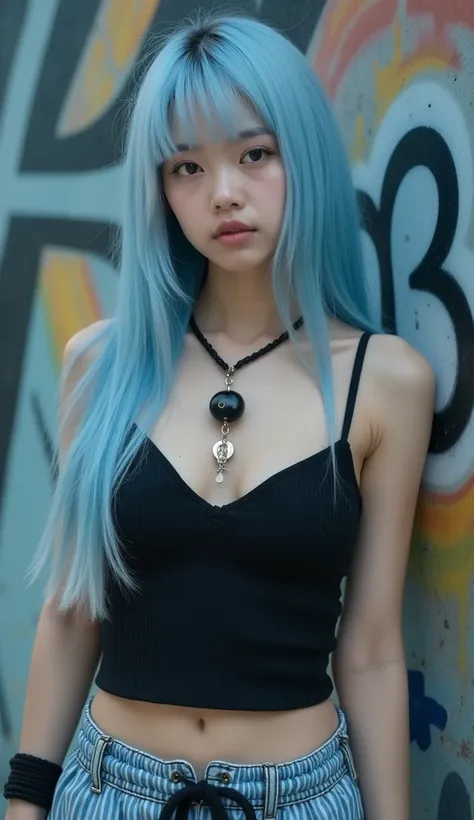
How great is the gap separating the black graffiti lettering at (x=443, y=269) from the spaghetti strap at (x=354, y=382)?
0.14 meters

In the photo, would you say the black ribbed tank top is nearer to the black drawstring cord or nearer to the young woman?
the young woman

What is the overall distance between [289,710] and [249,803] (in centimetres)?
15

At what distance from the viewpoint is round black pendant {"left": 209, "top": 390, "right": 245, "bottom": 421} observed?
1.53 meters

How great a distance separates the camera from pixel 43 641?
167 centimetres

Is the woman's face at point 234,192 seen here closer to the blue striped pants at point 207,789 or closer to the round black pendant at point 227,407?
the round black pendant at point 227,407

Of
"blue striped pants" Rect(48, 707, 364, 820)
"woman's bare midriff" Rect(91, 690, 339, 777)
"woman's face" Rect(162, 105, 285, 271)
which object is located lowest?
"blue striped pants" Rect(48, 707, 364, 820)

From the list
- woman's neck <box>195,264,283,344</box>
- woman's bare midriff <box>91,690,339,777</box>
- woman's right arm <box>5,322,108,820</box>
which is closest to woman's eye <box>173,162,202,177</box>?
woman's neck <box>195,264,283,344</box>

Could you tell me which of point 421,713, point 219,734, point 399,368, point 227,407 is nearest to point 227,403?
point 227,407

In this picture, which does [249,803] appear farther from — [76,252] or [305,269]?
[76,252]

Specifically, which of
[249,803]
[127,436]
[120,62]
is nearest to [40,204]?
[120,62]

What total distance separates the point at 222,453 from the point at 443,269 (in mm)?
452

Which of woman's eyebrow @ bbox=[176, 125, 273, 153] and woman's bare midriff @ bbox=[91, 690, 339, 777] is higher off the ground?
woman's eyebrow @ bbox=[176, 125, 273, 153]

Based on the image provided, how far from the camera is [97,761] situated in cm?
145

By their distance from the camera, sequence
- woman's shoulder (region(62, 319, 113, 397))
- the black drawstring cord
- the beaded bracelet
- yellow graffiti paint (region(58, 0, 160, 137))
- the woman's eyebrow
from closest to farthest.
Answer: the black drawstring cord → the woman's eyebrow → the beaded bracelet → woman's shoulder (region(62, 319, 113, 397)) → yellow graffiti paint (region(58, 0, 160, 137))
